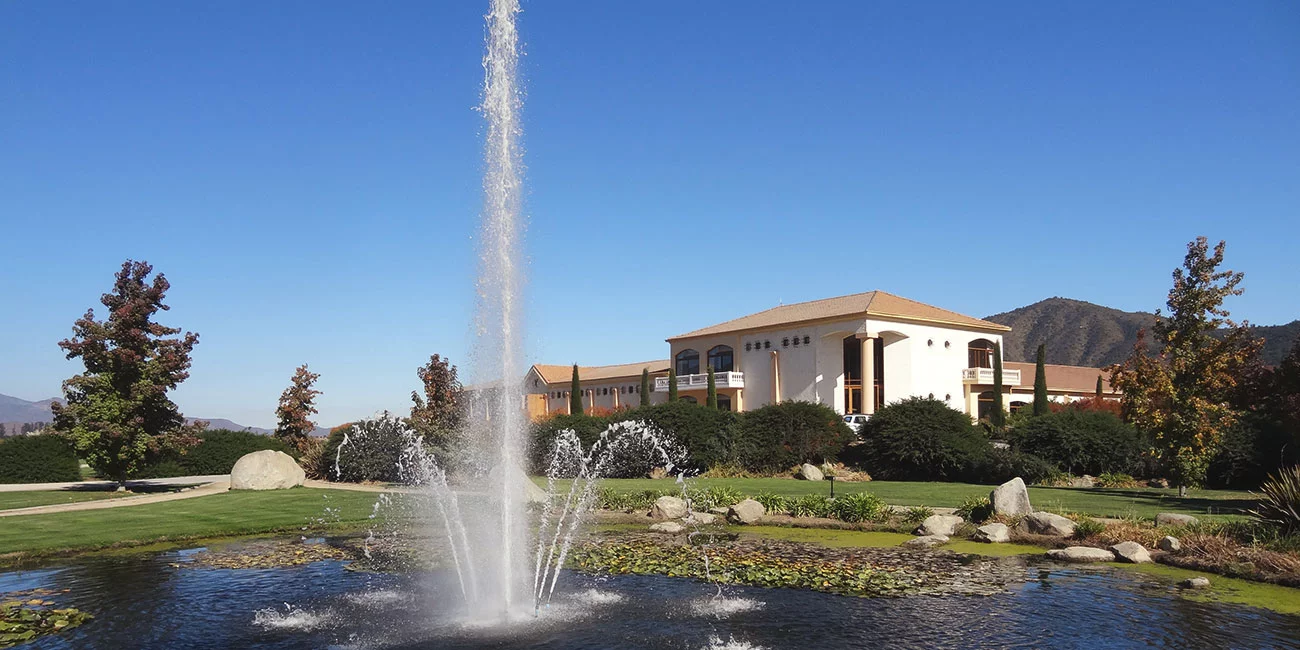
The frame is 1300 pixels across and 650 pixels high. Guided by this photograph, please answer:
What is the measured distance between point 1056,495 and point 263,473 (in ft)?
79.5

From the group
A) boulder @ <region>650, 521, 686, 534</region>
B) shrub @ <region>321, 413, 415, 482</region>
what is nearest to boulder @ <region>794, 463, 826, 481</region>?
boulder @ <region>650, 521, 686, 534</region>

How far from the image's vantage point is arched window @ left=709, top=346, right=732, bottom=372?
186 feet

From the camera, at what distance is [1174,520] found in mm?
15594

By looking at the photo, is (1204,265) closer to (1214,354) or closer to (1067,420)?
(1214,354)

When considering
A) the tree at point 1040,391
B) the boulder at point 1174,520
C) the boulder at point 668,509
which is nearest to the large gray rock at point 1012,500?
the boulder at point 1174,520

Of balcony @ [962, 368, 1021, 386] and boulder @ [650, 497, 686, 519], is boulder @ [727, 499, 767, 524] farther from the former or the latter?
balcony @ [962, 368, 1021, 386]

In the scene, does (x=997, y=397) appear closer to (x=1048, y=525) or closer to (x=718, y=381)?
(x=718, y=381)

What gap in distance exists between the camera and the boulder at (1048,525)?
1586 cm

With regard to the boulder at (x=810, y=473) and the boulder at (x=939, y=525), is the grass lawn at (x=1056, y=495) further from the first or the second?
the boulder at (x=939, y=525)

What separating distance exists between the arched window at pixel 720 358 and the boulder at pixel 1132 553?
138 ft

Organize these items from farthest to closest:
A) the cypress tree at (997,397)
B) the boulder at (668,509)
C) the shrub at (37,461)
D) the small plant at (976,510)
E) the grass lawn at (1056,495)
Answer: the cypress tree at (997,397), the shrub at (37,461), the boulder at (668,509), the grass lawn at (1056,495), the small plant at (976,510)

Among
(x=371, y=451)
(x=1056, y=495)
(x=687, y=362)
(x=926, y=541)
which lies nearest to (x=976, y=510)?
(x=926, y=541)

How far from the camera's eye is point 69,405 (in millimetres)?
24672

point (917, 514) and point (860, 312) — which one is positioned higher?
point (860, 312)
